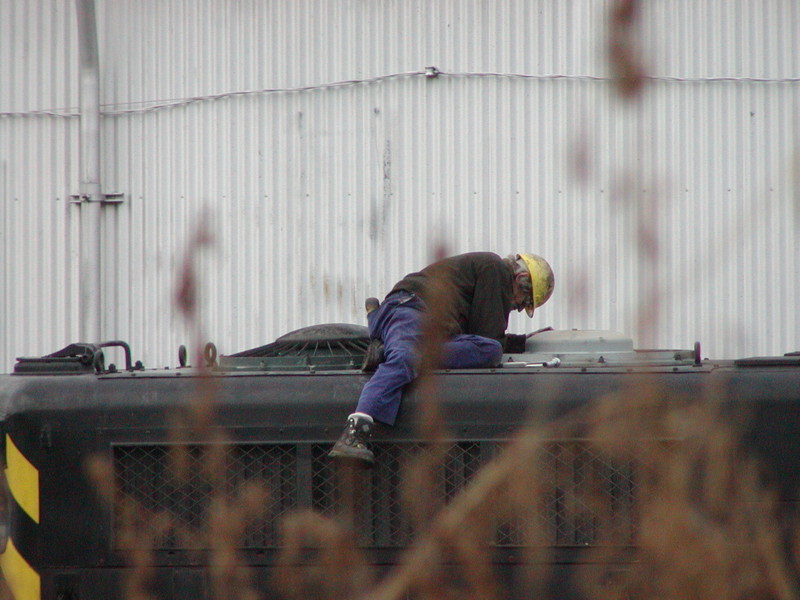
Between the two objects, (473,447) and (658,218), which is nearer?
(658,218)

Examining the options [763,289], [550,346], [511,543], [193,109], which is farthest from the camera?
[193,109]

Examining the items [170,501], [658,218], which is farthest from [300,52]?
[658,218]

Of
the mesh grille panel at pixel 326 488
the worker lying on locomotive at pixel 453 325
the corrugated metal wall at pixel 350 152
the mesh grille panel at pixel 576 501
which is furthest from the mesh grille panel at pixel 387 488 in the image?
the corrugated metal wall at pixel 350 152

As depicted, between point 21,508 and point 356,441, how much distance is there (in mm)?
1311

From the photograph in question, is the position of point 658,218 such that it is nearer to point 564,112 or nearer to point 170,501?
point 170,501

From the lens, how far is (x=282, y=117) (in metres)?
6.94

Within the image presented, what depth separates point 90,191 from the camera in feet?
23.2

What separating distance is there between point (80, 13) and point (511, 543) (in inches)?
211

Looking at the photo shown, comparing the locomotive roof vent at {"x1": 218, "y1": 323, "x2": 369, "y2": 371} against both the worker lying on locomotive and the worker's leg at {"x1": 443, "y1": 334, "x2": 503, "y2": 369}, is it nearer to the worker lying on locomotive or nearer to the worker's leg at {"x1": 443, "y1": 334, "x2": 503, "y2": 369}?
the worker lying on locomotive

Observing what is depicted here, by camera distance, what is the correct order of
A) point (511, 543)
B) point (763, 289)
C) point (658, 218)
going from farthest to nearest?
point (763, 289) → point (511, 543) → point (658, 218)

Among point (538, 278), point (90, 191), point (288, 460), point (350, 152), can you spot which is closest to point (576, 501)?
point (288, 460)

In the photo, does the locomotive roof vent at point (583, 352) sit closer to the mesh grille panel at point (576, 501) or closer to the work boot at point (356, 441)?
the mesh grille panel at point (576, 501)

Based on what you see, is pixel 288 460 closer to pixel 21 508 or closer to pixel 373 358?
pixel 373 358

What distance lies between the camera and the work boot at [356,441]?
3.22 metres
